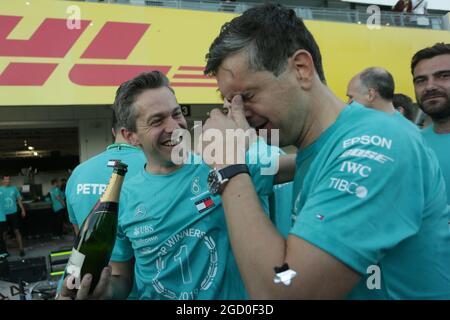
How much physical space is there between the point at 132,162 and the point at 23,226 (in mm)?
8714

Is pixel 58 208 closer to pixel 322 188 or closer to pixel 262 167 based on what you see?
pixel 262 167

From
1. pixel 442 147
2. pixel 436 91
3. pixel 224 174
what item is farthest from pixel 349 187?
pixel 436 91

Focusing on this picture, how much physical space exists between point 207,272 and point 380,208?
749 millimetres

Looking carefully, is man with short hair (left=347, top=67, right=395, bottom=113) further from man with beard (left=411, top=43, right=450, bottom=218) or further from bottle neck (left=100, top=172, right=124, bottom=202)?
bottle neck (left=100, top=172, right=124, bottom=202)

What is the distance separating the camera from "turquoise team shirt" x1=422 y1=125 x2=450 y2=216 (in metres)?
2.04

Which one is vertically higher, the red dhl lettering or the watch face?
the red dhl lettering

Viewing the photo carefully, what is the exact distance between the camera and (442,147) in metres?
2.16

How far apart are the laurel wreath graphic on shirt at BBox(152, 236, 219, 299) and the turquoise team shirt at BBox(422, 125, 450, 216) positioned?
1453 mm

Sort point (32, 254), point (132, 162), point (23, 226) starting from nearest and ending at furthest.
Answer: point (132, 162), point (32, 254), point (23, 226)

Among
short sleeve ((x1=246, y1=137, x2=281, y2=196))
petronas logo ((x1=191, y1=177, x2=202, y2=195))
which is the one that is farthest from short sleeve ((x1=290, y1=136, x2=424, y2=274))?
petronas logo ((x1=191, y1=177, x2=202, y2=195))

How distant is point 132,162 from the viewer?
261cm

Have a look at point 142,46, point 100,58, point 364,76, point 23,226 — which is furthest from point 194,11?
point 23,226

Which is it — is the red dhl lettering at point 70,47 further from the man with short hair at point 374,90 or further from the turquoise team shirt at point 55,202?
the turquoise team shirt at point 55,202

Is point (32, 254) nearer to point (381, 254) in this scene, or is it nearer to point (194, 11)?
point (194, 11)
